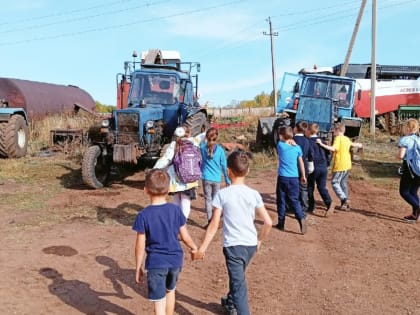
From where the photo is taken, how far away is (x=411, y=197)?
720cm

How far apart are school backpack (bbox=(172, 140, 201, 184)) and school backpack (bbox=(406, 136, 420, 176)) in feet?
10.9

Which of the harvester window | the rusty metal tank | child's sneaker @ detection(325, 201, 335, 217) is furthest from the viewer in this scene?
the rusty metal tank

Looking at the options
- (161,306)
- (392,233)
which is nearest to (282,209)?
(392,233)

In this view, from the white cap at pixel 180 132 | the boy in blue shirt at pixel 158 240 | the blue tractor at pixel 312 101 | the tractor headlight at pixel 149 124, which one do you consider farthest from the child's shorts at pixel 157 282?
the blue tractor at pixel 312 101

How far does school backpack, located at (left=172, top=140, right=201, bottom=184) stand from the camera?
19.0 feet

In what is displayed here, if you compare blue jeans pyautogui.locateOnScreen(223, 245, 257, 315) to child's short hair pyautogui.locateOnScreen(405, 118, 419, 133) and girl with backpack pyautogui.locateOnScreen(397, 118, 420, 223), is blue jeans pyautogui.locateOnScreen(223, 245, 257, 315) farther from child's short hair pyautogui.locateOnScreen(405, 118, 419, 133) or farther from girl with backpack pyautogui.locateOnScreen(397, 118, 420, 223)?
child's short hair pyautogui.locateOnScreen(405, 118, 419, 133)

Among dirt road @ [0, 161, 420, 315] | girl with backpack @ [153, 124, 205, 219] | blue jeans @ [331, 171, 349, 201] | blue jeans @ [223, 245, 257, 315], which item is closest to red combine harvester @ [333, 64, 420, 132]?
blue jeans @ [331, 171, 349, 201]

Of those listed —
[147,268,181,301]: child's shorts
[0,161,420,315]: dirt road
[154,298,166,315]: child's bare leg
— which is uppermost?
[147,268,181,301]: child's shorts

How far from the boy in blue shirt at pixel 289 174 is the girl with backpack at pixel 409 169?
5.63 ft

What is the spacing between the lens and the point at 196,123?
10328 millimetres

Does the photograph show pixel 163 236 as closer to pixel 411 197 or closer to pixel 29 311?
pixel 29 311

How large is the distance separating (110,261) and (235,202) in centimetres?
229

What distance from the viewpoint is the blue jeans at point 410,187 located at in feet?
23.5

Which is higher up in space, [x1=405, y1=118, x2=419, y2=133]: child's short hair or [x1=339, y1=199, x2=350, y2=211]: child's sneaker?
[x1=405, y1=118, x2=419, y2=133]: child's short hair
